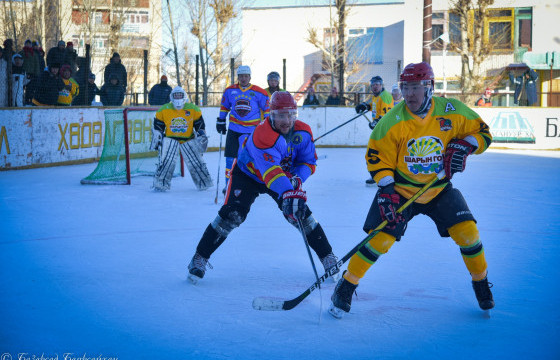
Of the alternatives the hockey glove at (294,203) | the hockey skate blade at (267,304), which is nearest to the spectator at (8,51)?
the hockey glove at (294,203)

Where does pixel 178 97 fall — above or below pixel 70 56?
below

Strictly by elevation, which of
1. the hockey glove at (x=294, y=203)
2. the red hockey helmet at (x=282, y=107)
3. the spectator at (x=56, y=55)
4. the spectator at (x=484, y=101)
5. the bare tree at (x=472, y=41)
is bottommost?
the hockey glove at (x=294, y=203)

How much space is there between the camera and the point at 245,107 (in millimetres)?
7570

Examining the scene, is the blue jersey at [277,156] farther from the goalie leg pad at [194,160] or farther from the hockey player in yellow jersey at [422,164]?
the goalie leg pad at [194,160]

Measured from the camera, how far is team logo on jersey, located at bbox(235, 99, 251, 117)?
7559mm

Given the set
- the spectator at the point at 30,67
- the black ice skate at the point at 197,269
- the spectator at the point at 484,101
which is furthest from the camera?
the spectator at the point at 484,101

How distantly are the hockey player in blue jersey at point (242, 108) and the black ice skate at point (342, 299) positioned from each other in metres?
4.42

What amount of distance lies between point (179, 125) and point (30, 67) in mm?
4307

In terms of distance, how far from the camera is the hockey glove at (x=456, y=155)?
3154mm

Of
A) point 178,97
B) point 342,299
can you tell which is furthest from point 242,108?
point 342,299

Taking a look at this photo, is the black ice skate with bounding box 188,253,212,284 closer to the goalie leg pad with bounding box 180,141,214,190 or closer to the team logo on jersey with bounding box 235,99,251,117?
the team logo on jersey with bounding box 235,99,251,117

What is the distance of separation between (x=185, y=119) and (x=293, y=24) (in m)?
22.1

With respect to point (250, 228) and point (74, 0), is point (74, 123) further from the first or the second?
point (74, 0)

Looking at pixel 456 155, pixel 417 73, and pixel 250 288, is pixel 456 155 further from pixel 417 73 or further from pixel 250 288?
pixel 250 288
